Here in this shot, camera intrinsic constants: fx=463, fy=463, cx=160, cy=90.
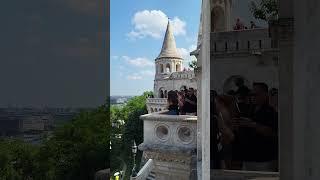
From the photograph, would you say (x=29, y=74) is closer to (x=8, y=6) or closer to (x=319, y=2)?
(x=8, y=6)

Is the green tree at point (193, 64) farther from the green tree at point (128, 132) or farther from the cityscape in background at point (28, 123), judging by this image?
the cityscape in background at point (28, 123)

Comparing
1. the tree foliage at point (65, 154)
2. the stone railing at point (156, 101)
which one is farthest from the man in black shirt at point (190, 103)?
the tree foliage at point (65, 154)

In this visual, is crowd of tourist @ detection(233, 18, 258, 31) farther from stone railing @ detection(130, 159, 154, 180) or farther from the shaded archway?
stone railing @ detection(130, 159, 154, 180)

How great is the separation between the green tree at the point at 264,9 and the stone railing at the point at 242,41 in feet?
0.78

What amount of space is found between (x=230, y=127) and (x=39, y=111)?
390 centimetres

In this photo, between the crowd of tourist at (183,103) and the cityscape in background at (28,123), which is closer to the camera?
the cityscape in background at (28,123)

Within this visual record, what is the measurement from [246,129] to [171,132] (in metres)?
6.51

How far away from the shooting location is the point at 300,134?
3.86 m

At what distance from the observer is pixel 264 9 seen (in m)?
8.37

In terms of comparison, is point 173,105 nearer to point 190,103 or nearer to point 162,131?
point 190,103

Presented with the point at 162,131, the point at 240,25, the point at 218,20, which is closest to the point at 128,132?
the point at 162,131

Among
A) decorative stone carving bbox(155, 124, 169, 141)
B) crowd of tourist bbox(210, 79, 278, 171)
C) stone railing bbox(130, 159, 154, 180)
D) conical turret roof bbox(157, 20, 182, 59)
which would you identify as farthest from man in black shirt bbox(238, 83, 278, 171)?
conical turret roof bbox(157, 20, 182, 59)

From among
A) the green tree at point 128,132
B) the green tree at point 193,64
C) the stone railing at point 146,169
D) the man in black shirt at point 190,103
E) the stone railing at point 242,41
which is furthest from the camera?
the green tree at point 193,64

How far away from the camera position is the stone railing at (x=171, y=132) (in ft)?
48.3
